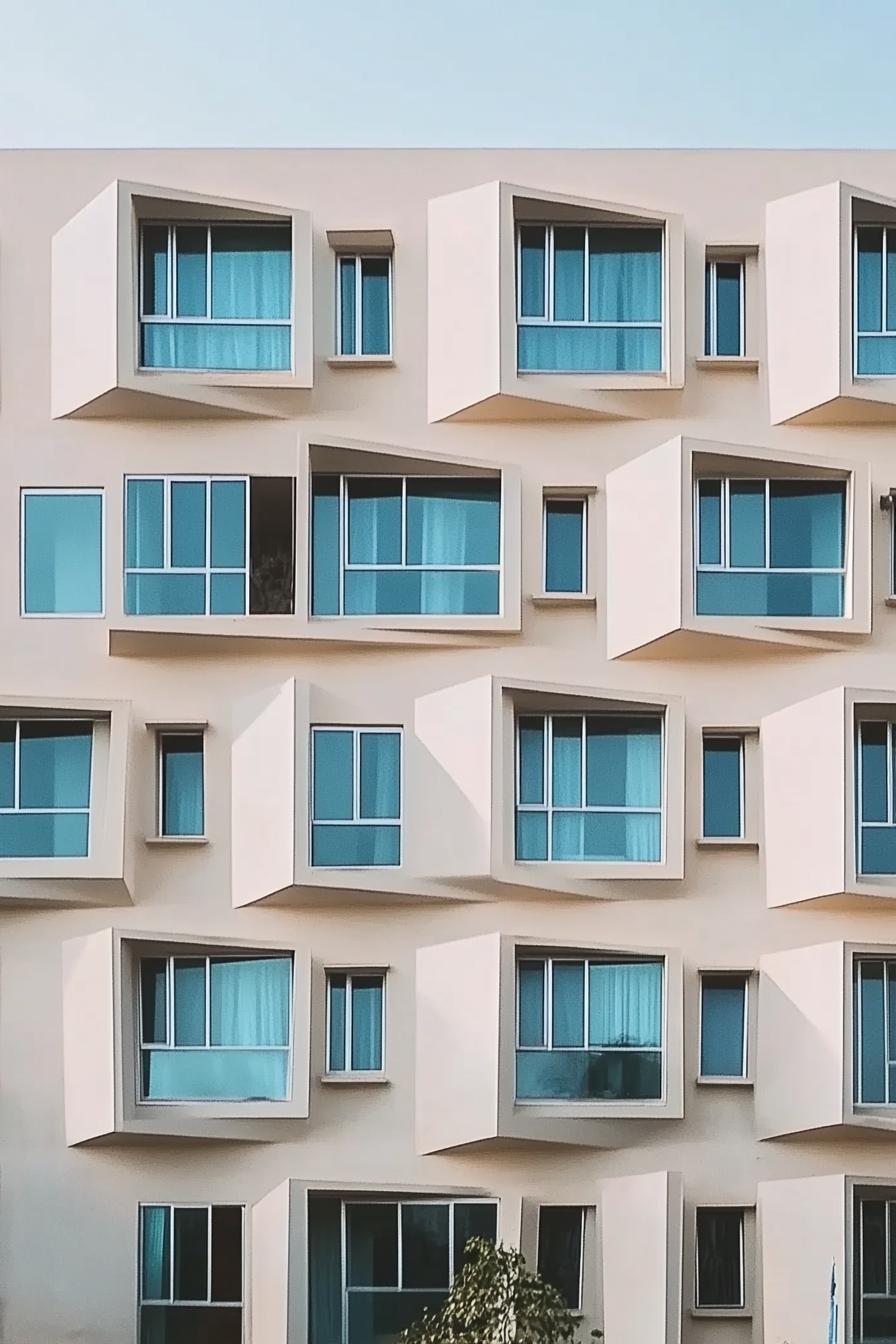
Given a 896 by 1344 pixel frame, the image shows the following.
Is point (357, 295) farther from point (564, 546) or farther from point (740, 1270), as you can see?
point (740, 1270)

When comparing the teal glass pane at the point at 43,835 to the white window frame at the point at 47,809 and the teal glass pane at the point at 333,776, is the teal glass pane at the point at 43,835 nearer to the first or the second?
the white window frame at the point at 47,809

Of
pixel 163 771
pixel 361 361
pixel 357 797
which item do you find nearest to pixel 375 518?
pixel 361 361

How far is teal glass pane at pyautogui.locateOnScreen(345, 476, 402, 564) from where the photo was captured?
24.9 metres

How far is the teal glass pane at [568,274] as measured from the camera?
25.2 meters

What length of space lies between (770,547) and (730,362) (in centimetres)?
250

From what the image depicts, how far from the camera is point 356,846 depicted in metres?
24.1

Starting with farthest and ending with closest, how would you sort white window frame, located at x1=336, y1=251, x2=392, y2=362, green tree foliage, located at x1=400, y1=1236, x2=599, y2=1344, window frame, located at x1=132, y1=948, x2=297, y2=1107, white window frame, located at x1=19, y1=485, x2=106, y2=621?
white window frame, located at x1=336, y1=251, x2=392, y2=362 → white window frame, located at x1=19, y1=485, x2=106, y2=621 → window frame, located at x1=132, y1=948, x2=297, y2=1107 → green tree foliage, located at x1=400, y1=1236, x2=599, y2=1344

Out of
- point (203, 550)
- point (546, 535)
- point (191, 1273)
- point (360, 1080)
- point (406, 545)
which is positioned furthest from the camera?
point (546, 535)

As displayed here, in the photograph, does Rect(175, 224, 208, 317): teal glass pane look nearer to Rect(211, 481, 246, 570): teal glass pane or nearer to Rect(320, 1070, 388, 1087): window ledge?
Rect(211, 481, 246, 570): teal glass pane

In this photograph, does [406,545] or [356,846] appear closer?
[356,846]

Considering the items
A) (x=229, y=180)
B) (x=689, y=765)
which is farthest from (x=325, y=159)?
(x=689, y=765)

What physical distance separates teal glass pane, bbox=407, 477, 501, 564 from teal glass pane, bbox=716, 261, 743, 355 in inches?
142

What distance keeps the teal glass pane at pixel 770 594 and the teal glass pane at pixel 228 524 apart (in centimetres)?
581

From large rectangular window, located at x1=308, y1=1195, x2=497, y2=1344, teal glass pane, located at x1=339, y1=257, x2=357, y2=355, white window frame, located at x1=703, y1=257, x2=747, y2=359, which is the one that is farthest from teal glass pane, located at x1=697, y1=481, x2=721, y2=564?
large rectangular window, located at x1=308, y1=1195, x2=497, y2=1344
